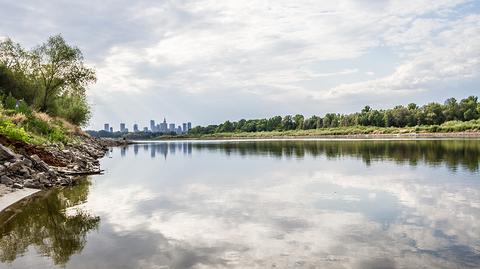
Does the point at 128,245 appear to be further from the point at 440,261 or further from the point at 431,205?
the point at 431,205

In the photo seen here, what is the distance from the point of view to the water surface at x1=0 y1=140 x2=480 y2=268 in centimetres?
1084

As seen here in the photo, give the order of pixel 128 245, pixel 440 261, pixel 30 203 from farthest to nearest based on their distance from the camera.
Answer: pixel 30 203 < pixel 128 245 < pixel 440 261

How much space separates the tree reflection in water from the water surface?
3cm

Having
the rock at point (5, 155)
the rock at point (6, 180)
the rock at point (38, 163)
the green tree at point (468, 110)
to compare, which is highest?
the green tree at point (468, 110)

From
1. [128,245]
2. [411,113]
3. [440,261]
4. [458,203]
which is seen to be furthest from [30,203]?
[411,113]

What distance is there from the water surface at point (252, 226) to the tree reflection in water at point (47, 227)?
0.03m

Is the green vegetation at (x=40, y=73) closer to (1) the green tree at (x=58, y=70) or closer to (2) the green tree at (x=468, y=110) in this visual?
(1) the green tree at (x=58, y=70)

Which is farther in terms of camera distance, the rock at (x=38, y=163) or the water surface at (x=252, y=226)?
the rock at (x=38, y=163)

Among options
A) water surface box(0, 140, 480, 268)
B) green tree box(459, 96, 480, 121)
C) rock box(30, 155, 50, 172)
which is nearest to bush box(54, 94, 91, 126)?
rock box(30, 155, 50, 172)

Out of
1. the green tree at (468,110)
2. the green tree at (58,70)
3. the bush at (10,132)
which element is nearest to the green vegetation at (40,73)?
the green tree at (58,70)

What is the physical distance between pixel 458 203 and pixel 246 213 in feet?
28.2

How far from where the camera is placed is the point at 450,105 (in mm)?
164875

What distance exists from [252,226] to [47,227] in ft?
22.5

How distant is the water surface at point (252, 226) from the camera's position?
10.8 meters
